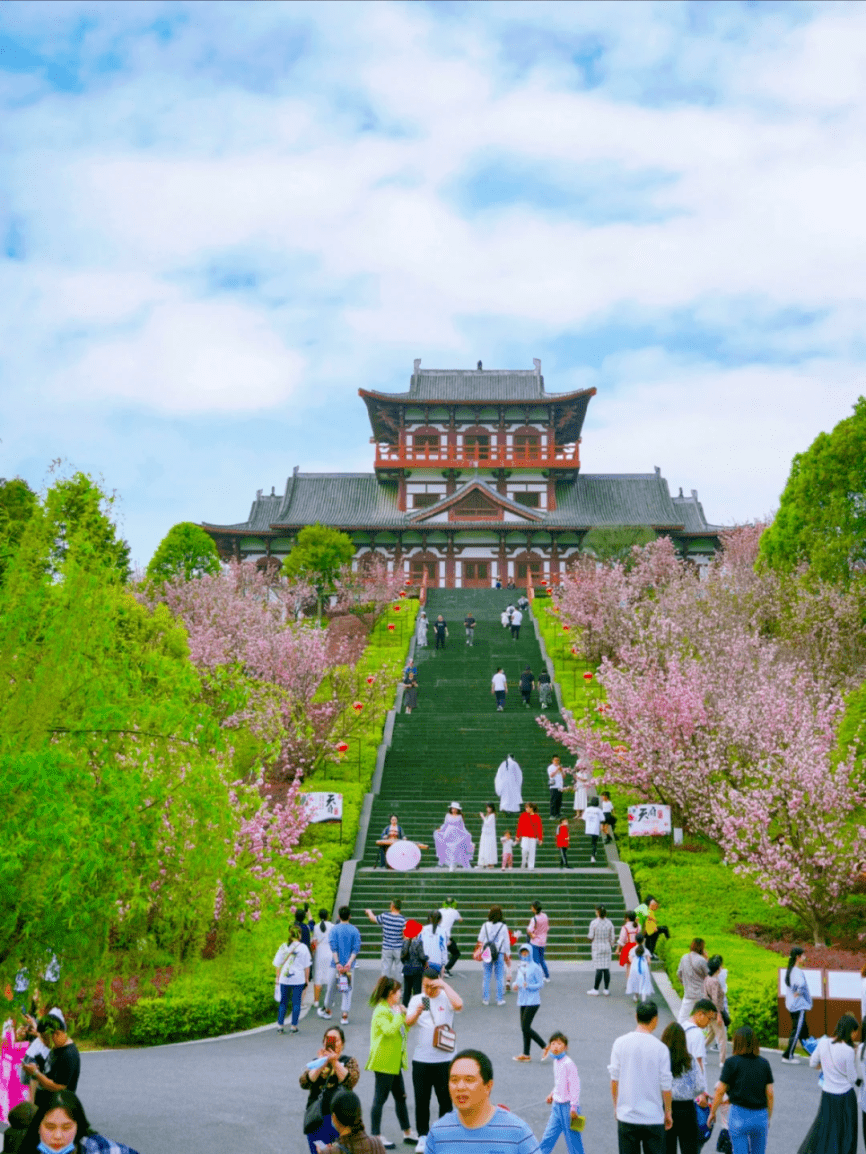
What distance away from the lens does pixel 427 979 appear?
880cm

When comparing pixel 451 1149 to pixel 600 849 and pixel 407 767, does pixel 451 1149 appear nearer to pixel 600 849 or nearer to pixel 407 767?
pixel 600 849

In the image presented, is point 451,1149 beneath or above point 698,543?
beneath

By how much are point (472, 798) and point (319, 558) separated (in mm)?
21145

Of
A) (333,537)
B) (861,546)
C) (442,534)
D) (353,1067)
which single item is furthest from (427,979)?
(442,534)

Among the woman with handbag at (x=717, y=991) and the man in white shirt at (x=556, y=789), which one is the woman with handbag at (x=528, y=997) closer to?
the woman with handbag at (x=717, y=991)

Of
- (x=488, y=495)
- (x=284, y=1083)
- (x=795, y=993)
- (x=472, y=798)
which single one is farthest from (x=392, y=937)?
(x=488, y=495)

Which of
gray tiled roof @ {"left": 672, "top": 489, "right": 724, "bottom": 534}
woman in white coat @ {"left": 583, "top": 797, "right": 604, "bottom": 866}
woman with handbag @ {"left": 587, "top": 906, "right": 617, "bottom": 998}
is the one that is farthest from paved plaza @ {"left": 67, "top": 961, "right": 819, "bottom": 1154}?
gray tiled roof @ {"left": 672, "top": 489, "right": 724, "bottom": 534}

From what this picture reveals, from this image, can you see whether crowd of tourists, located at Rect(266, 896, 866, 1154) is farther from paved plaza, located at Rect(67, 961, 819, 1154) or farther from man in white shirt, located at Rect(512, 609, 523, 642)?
man in white shirt, located at Rect(512, 609, 523, 642)

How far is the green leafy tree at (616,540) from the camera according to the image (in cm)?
4666

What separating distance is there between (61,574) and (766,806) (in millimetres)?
10818

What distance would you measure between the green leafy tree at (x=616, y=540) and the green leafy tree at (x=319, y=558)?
413 inches

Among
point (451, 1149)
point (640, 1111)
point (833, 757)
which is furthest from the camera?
point (833, 757)

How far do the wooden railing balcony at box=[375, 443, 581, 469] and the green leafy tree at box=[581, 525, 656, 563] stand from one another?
304 inches

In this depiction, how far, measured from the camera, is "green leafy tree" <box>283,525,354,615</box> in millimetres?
43625
